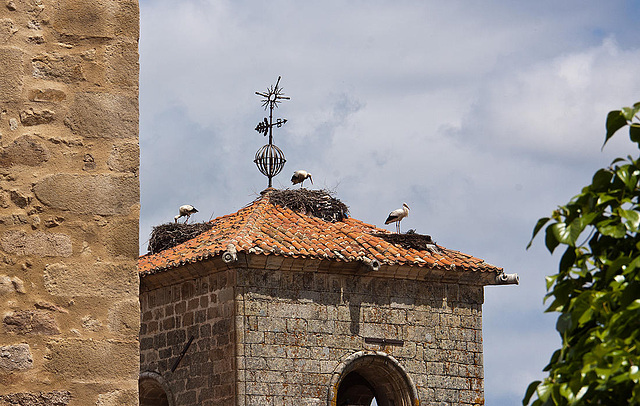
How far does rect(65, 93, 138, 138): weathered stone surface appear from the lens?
211 inches

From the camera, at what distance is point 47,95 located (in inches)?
211

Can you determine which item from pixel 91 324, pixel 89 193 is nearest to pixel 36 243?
pixel 89 193

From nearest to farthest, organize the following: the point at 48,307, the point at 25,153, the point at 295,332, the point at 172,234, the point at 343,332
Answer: the point at 48,307
the point at 25,153
the point at 295,332
the point at 343,332
the point at 172,234

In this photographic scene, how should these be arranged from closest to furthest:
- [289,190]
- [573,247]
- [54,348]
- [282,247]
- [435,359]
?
1. [573,247]
2. [54,348]
3. [282,247]
4. [435,359]
5. [289,190]

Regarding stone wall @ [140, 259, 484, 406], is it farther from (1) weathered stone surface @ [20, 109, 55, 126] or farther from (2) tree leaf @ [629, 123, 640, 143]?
(2) tree leaf @ [629, 123, 640, 143]

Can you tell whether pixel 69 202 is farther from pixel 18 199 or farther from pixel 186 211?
pixel 186 211

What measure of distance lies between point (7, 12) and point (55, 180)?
81 centimetres

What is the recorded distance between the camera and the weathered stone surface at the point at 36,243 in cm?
513

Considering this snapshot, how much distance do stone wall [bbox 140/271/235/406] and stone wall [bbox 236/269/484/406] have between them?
28cm

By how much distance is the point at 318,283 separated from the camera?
A: 17.0 m

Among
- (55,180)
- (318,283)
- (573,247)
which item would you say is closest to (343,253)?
(318,283)

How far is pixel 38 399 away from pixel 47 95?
4.49 feet

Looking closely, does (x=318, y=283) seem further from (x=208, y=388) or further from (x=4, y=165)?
(x=4, y=165)

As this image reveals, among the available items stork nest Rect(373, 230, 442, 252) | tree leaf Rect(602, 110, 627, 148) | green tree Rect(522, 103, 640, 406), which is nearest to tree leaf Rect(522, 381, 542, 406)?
green tree Rect(522, 103, 640, 406)
